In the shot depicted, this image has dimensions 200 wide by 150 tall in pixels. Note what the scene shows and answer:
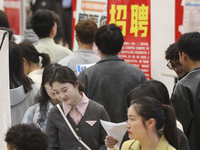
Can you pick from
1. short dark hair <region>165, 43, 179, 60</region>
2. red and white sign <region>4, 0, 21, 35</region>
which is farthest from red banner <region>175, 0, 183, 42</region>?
red and white sign <region>4, 0, 21, 35</region>

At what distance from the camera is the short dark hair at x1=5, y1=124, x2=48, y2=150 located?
3.23 meters

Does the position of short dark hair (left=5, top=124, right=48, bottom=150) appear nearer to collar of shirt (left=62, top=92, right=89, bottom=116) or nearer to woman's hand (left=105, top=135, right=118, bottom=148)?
woman's hand (left=105, top=135, right=118, bottom=148)

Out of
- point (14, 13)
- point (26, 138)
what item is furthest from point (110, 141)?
point (14, 13)

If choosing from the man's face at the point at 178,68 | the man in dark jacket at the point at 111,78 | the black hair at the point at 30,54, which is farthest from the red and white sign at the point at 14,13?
the man's face at the point at 178,68

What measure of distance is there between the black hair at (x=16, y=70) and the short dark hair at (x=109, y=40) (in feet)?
2.62

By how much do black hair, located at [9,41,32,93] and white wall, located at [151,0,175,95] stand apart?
6.12 feet

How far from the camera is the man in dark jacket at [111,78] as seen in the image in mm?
5117

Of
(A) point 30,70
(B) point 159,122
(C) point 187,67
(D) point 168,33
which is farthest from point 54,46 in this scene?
(B) point 159,122

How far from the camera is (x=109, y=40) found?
520cm

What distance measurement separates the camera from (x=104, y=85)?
5.15m

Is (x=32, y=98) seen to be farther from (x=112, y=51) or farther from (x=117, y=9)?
(x=117, y=9)

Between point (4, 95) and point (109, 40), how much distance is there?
4.75 feet

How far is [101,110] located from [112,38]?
1029 mm

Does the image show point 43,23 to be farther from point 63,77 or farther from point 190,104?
point 190,104
